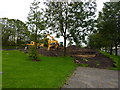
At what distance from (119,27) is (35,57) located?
11972 millimetres

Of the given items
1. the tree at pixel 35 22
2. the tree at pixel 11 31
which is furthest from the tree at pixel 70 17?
the tree at pixel 11 31

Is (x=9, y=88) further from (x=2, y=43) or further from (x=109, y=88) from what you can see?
(x=2, y=43)

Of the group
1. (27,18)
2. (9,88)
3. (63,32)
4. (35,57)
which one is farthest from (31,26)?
(9,88)

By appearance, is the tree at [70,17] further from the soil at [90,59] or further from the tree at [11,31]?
the tree at [11,31]

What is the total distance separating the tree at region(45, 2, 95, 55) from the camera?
20.5 m

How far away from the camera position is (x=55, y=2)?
835 inches

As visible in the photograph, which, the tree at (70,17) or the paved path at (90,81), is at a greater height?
the tree at (70,17)

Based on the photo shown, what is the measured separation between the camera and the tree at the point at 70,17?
20.5m

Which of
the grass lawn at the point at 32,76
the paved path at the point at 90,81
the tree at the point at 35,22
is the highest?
the tree at the point at 35,22

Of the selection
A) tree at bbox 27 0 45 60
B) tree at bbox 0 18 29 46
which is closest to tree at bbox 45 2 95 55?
tree at bbox 27 0 45 60

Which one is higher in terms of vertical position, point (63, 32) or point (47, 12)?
point (47, 12)

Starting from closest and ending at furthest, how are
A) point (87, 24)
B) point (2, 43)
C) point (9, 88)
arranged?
point (9, 88) → point (87, 24) → point (2, 43)

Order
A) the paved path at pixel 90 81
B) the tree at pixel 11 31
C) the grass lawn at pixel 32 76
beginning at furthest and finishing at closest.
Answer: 1. the tree at pixel 11 31
2. the paved path at pixel 90 81
3. the grass lawn at pixel 32 76

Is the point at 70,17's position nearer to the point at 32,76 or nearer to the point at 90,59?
the point at 90,59
